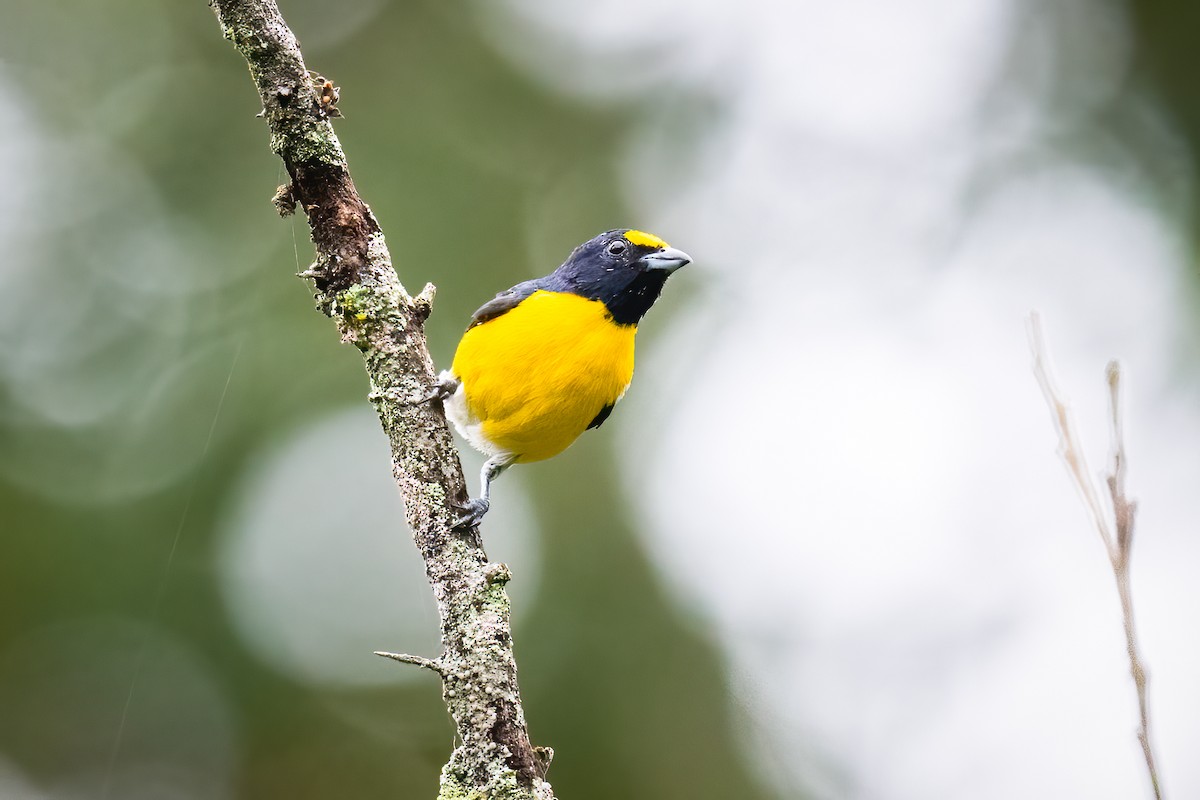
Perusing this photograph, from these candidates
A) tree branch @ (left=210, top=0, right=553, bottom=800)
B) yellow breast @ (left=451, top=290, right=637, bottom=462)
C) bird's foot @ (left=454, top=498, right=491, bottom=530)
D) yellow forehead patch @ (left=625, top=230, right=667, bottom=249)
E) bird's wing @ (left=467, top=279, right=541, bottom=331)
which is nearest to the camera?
tree branch @ (left=210, top=0, right=553, bottom=800)

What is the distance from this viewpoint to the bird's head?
15.7ft

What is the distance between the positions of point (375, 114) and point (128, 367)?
278cm

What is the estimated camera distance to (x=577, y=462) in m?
8.31

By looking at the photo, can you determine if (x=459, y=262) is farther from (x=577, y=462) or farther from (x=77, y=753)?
(x=77, y=753)

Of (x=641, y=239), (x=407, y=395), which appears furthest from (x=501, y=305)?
(x=407, y=395)

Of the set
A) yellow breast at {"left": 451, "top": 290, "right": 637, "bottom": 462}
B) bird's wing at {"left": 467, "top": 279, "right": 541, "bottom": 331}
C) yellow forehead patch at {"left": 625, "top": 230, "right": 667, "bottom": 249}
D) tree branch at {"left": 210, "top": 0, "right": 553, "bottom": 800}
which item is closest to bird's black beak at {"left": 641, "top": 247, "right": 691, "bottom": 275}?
yellow forehead patch at {"left": 625, "top": 230, "right": 667, "bottom": 249}

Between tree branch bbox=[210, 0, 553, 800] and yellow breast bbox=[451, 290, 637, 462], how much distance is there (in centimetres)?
107

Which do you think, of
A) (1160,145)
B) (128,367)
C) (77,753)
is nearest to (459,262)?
(128,367)

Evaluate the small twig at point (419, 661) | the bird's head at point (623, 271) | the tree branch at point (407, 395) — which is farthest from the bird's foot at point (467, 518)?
the bird's head at point (623, 271)

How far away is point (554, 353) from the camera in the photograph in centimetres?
452

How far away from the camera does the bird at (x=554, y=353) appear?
177 inches

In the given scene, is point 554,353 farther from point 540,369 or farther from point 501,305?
point 501,305

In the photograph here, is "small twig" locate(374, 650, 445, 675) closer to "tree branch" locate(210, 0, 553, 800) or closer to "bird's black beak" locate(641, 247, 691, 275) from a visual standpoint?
"tree branch" locate(210, 0, 553, 800)

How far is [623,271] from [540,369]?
73 cm
